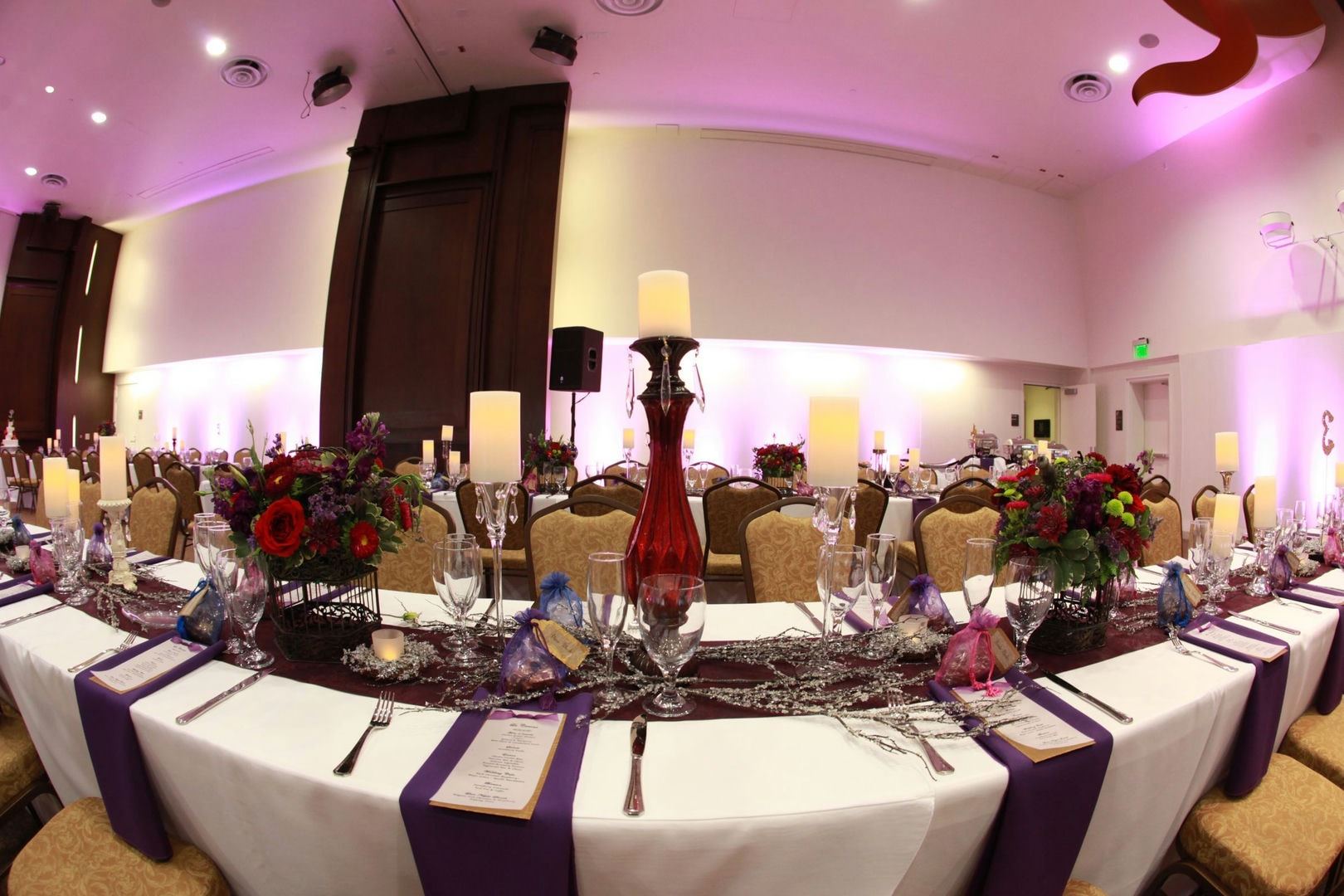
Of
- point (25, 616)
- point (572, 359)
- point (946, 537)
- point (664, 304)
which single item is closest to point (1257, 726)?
point (946, 537)

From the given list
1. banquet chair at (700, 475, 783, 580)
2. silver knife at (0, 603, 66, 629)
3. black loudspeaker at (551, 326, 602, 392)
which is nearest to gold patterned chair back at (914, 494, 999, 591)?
banquet chair at (700, 475, 783, 580)

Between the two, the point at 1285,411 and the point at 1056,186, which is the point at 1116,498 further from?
the point at 1056,186

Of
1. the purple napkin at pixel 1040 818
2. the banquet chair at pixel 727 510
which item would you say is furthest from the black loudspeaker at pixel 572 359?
the purple napkin at pixel 1040 818

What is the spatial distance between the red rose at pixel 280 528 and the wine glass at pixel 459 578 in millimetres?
221

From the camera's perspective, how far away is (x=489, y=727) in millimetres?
785

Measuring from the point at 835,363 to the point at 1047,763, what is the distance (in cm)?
673

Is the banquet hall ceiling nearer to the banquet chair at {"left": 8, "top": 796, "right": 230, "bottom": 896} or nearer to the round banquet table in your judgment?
the round banquet table

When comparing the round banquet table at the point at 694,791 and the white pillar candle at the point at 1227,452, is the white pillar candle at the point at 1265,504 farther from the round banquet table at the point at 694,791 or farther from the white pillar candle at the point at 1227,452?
the white pillar candle at the point at 1227,452

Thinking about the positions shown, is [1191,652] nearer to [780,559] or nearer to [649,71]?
[780,559]

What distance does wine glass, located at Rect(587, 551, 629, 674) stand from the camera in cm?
85

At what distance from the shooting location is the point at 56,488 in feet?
5.16

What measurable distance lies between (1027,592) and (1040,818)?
39 cm

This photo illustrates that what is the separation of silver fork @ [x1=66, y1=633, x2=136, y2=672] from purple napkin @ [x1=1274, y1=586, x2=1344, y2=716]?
8.39ft

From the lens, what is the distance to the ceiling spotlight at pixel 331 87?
17.0ft
